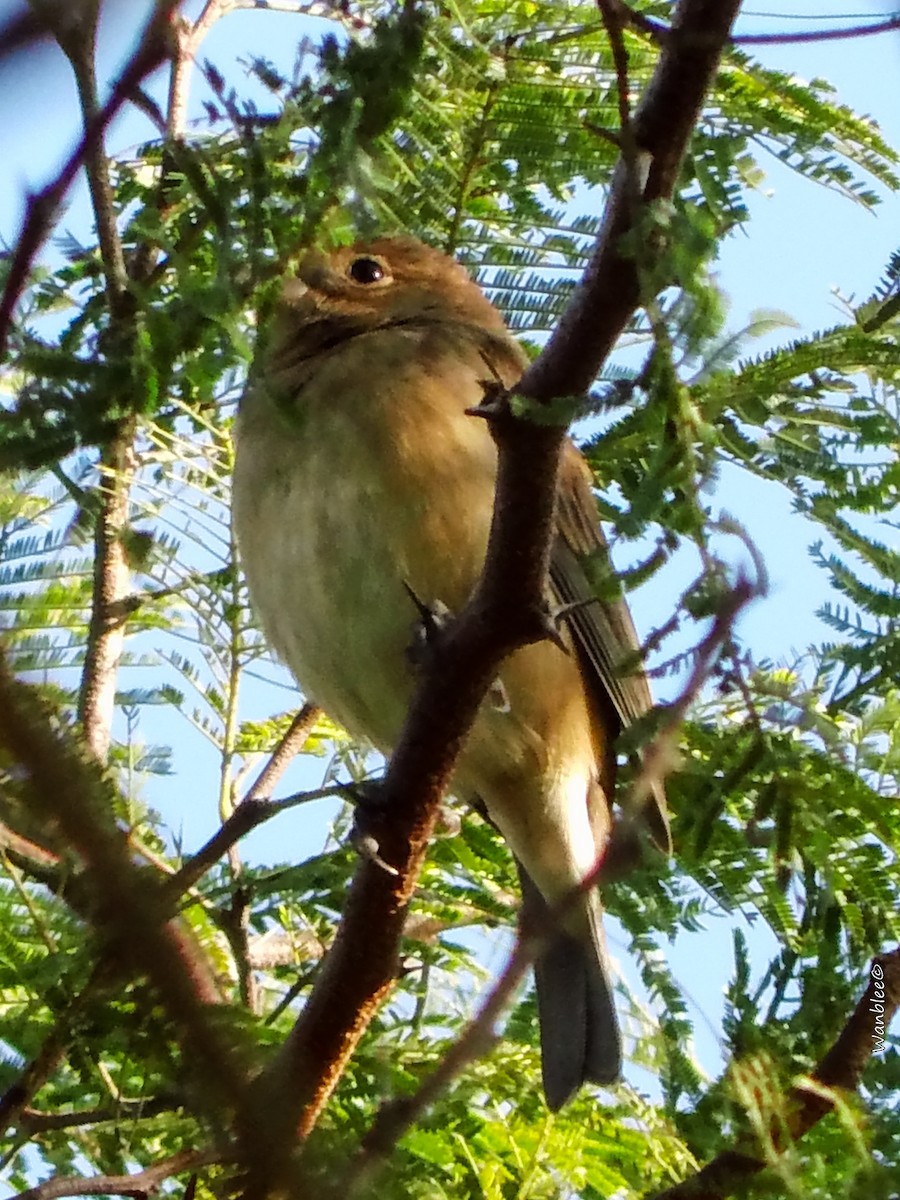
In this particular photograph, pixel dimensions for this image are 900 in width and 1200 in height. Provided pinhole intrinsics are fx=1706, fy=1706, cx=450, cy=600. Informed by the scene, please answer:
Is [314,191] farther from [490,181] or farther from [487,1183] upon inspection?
[487,1183]

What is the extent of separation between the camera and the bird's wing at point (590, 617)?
3.21 meters

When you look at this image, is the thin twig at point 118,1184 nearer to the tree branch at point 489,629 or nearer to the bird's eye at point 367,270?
the tree branch at point 489,629

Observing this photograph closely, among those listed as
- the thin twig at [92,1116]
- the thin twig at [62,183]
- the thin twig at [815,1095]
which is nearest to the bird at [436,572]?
the thin twig at [815,1095]

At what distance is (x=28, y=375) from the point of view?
192cm

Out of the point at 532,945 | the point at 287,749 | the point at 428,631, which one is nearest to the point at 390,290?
the point at 287,749

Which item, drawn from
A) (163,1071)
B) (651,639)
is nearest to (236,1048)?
(163,1071)

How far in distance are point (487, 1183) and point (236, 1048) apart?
194 centimetres

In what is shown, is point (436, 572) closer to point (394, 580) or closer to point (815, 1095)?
point (394, 580)

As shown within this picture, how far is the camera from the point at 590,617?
3.68 meters

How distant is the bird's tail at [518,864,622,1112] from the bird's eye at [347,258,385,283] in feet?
4.93

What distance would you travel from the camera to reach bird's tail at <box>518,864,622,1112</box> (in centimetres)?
329

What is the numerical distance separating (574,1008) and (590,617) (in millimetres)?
841

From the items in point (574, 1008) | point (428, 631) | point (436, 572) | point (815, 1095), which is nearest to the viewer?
point (815, 1095)

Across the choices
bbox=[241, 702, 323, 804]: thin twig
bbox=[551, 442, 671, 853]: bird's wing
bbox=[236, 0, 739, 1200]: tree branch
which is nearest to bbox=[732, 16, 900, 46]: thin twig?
bbox=[236, 0, 739, 1200]: tree branch
